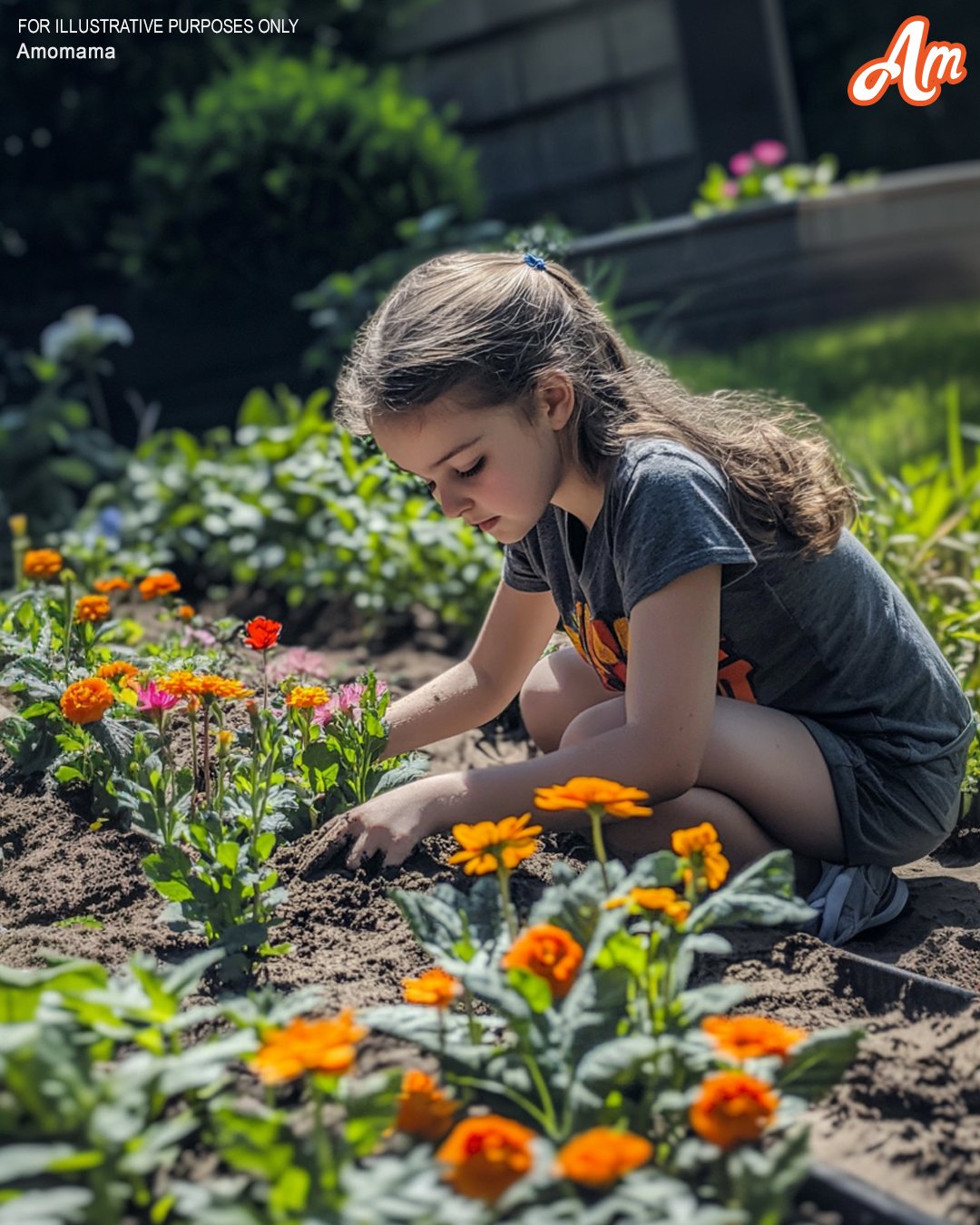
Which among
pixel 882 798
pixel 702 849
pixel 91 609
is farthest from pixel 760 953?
pixel 91 609

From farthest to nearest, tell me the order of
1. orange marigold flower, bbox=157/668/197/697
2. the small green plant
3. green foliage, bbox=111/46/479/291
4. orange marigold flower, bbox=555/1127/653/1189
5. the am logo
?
1. the small green plant
2. green foliage, bbox=111/46/479/291
3. the am logo
4. orange marigold flower, bbox=157/668/197/697
5. orange marigold flower, bbox=555/1127/653/1189

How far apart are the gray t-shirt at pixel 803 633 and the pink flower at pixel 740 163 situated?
167 inches

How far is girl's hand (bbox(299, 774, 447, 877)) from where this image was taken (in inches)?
79.5

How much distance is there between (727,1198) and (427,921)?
503mm

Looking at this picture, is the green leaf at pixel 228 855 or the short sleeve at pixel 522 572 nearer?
the green leaf at pixel 228 855

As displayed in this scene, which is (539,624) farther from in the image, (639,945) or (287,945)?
(639,945)

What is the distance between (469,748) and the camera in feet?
9.84

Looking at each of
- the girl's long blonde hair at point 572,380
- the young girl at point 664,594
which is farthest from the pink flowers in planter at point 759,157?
the girl's long blonde hair at point 572,380

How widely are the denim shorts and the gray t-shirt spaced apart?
0.02m

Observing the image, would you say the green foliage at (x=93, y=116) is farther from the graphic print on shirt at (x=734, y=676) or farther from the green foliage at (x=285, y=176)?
the graphic print on shirt at (x=734, y=676)

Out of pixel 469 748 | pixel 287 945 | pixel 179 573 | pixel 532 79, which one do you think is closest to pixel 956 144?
pixel 532 79

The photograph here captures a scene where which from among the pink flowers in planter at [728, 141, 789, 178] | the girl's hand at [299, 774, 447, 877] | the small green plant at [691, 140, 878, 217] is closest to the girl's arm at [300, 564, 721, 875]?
the girl's hand at [299, 774, 447, 877]

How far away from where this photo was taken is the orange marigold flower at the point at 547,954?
4.44 feet

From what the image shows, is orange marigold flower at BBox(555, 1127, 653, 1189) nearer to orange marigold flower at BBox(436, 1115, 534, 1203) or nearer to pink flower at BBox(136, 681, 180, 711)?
orange marigold flower at BBox(436, 1115, 534, 1203)
